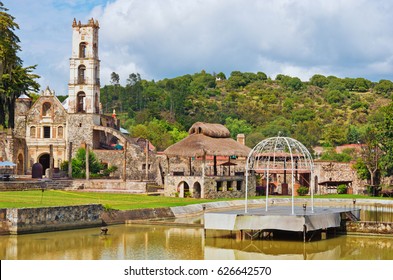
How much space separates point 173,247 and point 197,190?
26052mm

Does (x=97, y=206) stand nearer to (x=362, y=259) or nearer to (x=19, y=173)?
(x=362, y=259)

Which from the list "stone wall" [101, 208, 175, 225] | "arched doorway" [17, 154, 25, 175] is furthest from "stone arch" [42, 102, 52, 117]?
"stone wall" [101, 208, 175, 225]

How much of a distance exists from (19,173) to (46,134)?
495 cm

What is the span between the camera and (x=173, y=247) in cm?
2725

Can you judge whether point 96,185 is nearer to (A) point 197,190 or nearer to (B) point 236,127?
(A) point 197,190

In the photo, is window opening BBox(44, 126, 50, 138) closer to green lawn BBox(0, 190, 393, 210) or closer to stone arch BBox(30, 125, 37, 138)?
stone arch BBox(30, 125, 37, 138)

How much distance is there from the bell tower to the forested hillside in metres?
20.4

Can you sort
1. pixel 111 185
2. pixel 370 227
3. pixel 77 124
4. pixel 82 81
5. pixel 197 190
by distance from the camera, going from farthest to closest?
pixel 82 81
pixel 77 124
pixel 111 185
pixel 197 190
pixel 370 227

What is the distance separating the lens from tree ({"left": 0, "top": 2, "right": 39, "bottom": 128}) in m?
47.7

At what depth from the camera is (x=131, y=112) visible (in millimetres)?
127812

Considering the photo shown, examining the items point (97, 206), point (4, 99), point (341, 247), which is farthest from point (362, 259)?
point (4, 99)

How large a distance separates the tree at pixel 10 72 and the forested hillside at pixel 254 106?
26.1 meters

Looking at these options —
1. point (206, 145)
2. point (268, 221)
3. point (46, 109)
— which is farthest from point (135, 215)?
point (46, 109)

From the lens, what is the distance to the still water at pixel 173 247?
25266 mm
